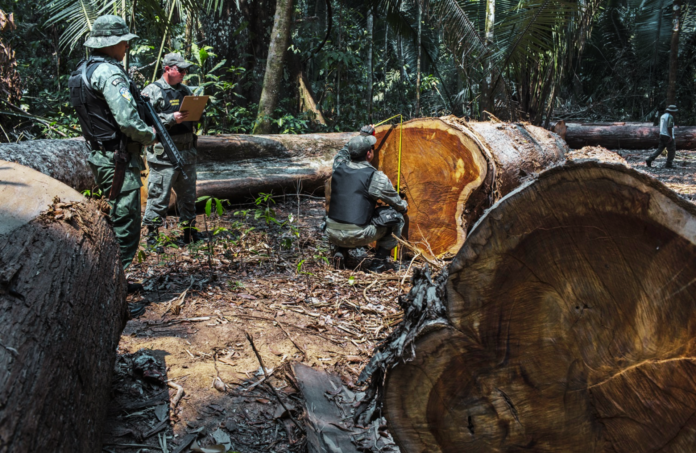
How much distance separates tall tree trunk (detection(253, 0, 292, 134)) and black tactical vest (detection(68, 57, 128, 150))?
459 cm

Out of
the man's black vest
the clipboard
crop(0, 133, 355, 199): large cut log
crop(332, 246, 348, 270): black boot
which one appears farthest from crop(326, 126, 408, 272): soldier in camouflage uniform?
crop(0, 133, 355, 199): large cut log

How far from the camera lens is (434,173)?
5.07m

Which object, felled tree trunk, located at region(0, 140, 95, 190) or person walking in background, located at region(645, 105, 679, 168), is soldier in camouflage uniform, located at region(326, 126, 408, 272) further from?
person walking in background, located at region(645, 105, 679, 168)

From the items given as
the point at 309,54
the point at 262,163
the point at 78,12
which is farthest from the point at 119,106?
the point at 309,54

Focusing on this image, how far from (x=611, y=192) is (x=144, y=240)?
5.00 meters

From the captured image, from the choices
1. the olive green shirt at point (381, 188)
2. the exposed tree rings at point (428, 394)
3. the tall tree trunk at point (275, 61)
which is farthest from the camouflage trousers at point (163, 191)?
the exposed tree rings at point (428, 394)

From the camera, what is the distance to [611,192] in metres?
1.50

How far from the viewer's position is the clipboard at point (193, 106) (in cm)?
487

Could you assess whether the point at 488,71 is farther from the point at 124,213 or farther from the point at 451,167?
the point at 124,213

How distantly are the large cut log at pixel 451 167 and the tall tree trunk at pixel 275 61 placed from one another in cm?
356

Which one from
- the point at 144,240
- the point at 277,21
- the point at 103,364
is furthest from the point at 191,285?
the point at 277,21

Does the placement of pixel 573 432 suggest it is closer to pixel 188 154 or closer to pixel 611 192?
pixel 611 192

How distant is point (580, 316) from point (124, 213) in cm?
328

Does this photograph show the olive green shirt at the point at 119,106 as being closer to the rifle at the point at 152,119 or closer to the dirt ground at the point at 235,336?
the rifle at the point at 152,119
